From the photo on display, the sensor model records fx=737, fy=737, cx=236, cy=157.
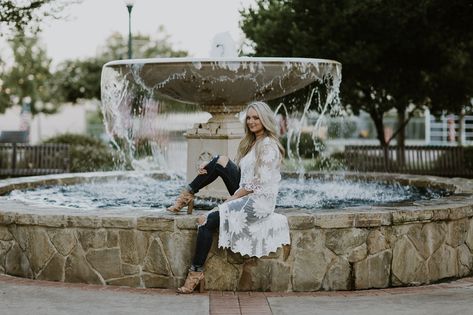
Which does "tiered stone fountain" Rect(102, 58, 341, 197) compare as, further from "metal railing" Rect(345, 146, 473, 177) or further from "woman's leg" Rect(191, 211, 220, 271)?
"metal railing" Rect(345, 146, 473, 177)

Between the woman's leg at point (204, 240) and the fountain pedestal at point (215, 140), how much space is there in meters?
3.16

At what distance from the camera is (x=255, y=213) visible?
5.77 meters

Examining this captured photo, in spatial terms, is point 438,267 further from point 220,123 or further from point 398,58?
point 398,58

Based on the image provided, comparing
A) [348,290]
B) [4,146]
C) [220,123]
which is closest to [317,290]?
[348,290]

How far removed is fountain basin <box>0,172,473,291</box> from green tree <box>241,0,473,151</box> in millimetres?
8801

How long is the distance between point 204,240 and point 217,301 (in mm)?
486

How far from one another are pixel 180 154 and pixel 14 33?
1050 centimetres

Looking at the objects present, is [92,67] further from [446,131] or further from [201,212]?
[201,212]

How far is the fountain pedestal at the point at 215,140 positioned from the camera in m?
9.06

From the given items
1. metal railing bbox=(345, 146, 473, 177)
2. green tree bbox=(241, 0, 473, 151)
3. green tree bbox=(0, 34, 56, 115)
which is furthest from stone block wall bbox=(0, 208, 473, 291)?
green tree bbox=(0, 34, 56, 115)

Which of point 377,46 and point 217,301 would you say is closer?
point 217,301

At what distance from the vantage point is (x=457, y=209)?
21.5ft

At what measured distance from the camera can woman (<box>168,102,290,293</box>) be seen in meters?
5.74

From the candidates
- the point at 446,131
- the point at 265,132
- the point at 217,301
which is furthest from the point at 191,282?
the point at 446,131
